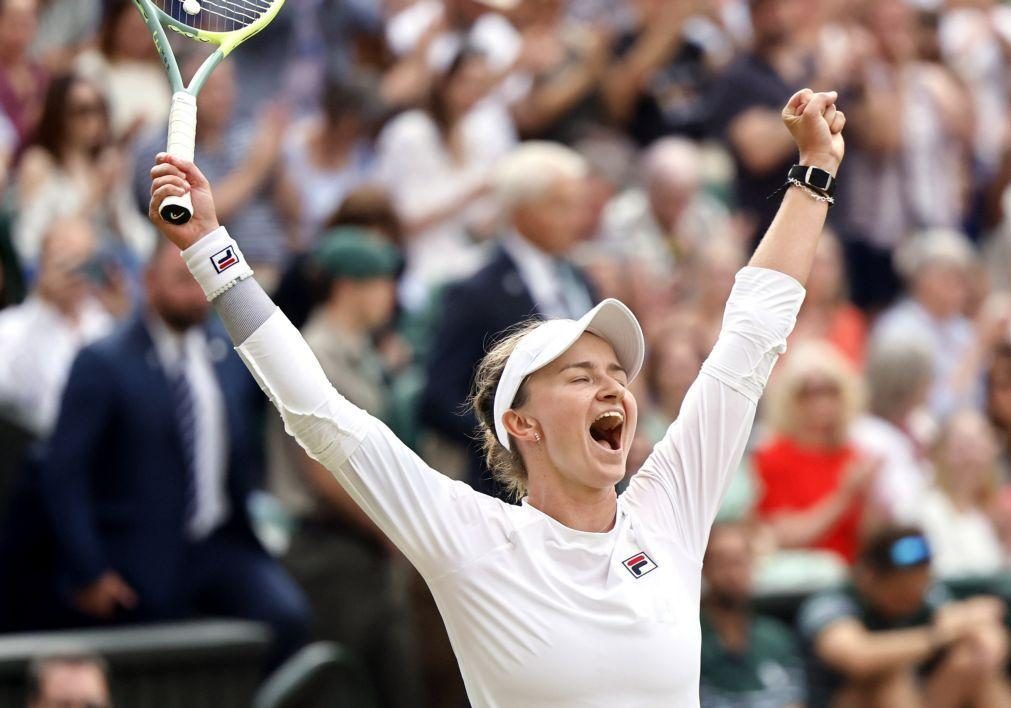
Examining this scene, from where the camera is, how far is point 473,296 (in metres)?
6.28

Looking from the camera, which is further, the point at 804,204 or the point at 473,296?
the point at 473,296

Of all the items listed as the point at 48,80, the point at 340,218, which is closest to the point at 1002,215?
the point at 340,218

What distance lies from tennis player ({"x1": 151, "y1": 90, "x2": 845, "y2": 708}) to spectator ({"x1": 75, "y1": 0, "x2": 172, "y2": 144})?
14.3 feet

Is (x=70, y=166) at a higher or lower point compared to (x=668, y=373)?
higher

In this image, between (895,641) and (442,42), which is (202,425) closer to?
(895,641)

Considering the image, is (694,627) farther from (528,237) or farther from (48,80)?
(48,80)

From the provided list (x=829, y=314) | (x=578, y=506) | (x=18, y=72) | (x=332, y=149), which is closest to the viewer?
(x=578, y=506)

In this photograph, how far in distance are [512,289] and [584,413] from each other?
2.88 m

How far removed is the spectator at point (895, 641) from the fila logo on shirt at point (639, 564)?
10.8ft

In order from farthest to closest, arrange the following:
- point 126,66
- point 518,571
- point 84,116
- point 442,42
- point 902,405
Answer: point 442,42 < point 902,405 < point 126,66 < point 84,116 < point 518,571

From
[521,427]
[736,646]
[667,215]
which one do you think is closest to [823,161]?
[521,427]

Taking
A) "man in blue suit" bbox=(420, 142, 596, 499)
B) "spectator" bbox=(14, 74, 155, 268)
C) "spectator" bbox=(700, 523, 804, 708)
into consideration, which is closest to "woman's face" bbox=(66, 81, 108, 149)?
"spectator" bbox=(14, 74, 155, 268)

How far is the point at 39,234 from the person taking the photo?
691 centimetres

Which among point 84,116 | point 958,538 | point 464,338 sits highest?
point 84,116
